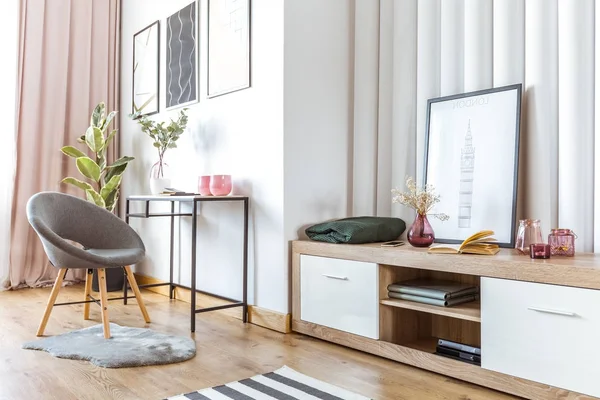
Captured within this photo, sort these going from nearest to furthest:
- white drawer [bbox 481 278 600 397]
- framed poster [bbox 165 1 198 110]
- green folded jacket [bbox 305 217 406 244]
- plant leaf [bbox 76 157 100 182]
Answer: white drawer [bbox 481 278 600 397] < green folded jacket [bbox 305 217 406 244] < framed poster [bbox 165 1 198 110] < plant leaf [bbox 76 157 100 182]

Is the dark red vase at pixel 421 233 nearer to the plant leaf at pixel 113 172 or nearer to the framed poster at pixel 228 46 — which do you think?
the framed poster at pixel 228 46

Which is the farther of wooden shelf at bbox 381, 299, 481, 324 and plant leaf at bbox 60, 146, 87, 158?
plant leaf at bbox 60, 146, 87, 158

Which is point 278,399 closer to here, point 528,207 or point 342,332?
point 342,332

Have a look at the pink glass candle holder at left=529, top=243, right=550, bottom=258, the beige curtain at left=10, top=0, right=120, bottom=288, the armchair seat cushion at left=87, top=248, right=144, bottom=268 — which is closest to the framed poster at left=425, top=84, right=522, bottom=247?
the pink glass candle holder at left=529, top=243, right=550, bottom=258

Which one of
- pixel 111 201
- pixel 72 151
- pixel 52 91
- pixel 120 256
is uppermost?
pixel 52 91

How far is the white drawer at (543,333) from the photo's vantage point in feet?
5.21

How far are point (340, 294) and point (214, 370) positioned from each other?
66 centimetres

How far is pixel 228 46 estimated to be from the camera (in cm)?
300

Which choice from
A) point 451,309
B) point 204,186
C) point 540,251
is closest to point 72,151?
point 204,186

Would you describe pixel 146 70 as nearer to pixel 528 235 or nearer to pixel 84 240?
pixel 84 240

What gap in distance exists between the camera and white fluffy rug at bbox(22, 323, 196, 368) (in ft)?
6.97

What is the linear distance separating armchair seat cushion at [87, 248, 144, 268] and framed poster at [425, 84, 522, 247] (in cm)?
145

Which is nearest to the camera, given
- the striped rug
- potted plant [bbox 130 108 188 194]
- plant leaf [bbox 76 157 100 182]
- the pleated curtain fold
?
the striped rug

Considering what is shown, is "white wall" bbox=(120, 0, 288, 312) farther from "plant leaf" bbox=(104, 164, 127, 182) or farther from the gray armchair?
the gray armchair
